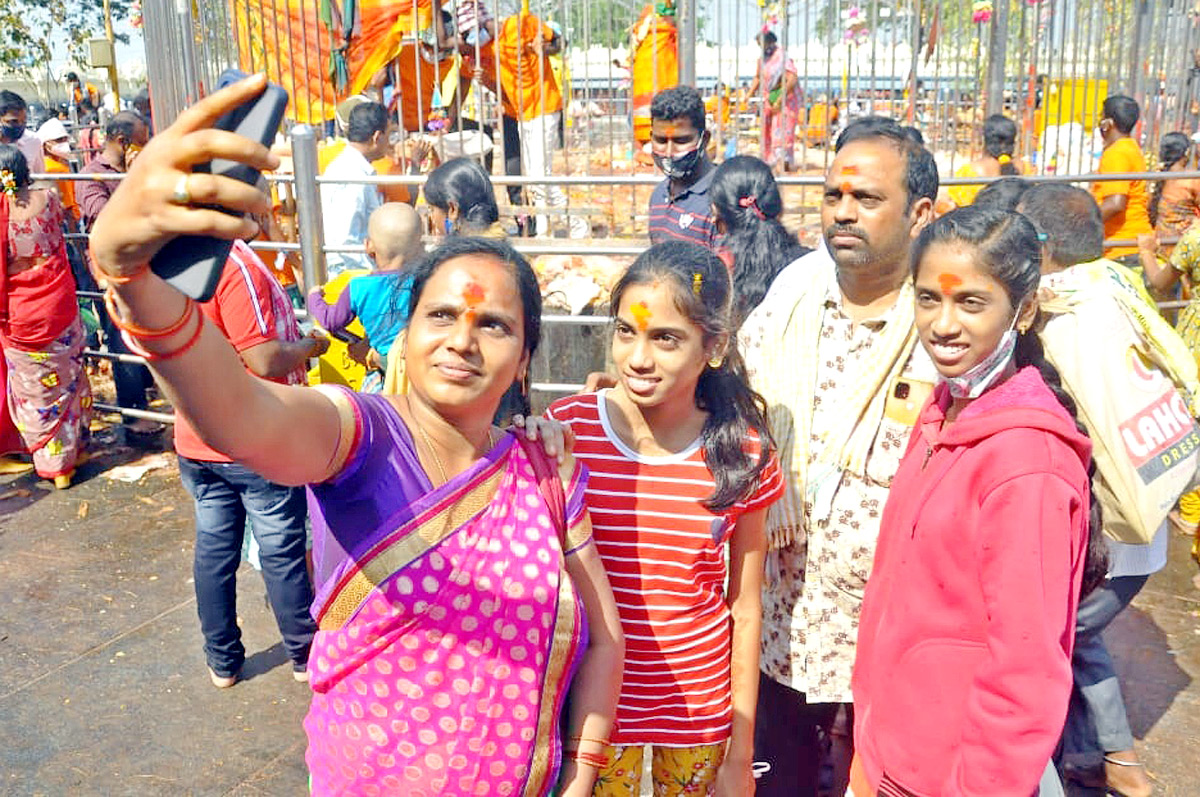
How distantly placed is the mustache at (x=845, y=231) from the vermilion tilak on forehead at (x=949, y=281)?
51 cm

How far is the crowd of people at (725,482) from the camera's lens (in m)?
1.70

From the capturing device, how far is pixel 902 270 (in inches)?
103

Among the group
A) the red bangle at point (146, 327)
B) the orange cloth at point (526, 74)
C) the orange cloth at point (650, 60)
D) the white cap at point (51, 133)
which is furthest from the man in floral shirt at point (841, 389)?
the white cap at point (51, 133)

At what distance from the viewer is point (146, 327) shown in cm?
127

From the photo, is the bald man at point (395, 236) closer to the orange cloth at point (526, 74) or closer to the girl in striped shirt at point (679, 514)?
the girl in striped shirt at point (679, 514)

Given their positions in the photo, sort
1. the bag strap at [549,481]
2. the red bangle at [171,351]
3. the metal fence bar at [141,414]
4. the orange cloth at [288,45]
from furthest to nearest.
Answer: the metal fence bar at [141,414], the orange cloth at [288,45], the bag strap at [549,481], the red bangle at [171,351]

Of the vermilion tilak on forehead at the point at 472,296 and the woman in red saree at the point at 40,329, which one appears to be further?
the woman in red saree at the point at 40,329

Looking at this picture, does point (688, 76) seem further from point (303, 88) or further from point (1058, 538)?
point (1058, 538)

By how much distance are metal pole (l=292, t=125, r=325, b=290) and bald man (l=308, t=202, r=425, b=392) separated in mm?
1207

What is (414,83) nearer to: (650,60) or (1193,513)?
(650,60)

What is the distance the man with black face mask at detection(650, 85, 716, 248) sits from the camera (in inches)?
187

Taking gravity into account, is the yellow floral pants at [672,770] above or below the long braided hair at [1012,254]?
below

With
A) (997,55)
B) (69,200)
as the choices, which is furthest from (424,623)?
(69,200)

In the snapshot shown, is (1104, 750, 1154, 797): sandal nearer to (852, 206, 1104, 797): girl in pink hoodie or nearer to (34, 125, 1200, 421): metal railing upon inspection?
(852, 206, 1104, 797): girl in pink hoodie
